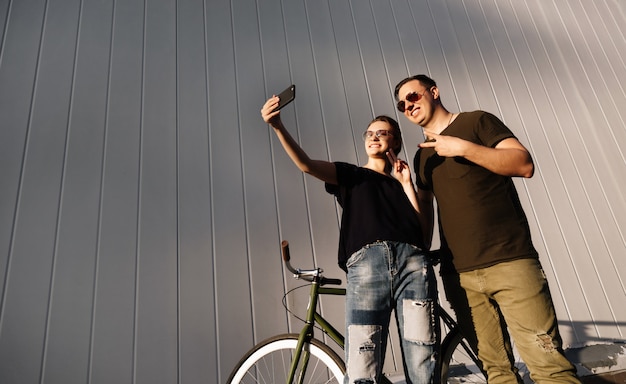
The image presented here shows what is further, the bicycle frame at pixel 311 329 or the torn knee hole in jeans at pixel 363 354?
the bicycle frame at pixel 311 329

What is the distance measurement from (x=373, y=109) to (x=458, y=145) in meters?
1.57

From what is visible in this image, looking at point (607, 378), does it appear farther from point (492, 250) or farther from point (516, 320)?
point (492, 250)

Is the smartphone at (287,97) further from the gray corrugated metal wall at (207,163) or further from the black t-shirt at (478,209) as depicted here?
the gray corrugated metal wall at (207,163)

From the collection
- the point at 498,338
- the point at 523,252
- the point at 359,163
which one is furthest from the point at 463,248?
the point at 359,163

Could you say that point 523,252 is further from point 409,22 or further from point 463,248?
point 409,22

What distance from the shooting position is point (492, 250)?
118cm

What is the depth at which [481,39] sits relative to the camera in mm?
3252

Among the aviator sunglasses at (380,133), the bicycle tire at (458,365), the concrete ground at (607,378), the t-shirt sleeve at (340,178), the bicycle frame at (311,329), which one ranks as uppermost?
the aviator sunglasses at (380,133)

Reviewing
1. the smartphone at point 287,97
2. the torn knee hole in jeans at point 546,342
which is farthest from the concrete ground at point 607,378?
the smartphone at point 287,97

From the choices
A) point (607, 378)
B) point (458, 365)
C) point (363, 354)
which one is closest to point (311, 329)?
point (363, 354)

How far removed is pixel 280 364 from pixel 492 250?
123 cm

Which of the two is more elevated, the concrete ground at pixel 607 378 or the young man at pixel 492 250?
the young man at pixel 492 250

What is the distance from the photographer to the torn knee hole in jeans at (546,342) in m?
1.08

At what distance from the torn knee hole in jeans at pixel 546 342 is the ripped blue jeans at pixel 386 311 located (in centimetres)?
29
